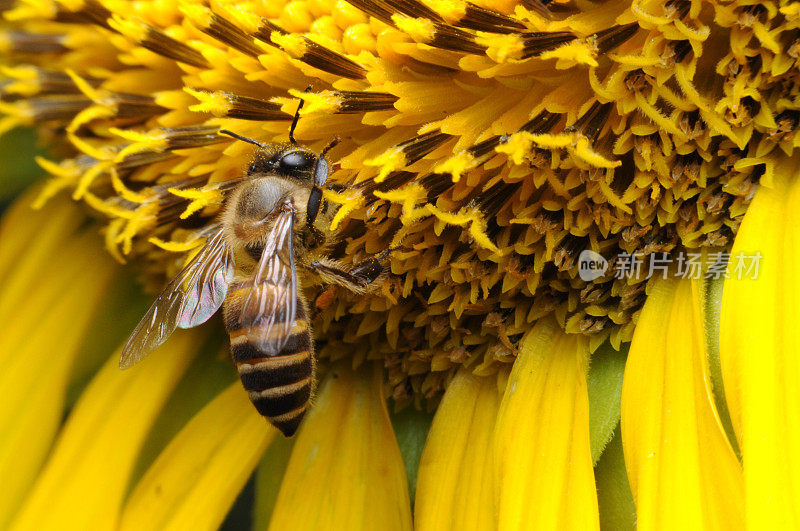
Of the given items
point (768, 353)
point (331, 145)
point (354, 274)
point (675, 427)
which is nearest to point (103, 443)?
point (354, 274)

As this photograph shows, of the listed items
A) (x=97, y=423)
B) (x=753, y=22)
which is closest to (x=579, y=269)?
(x=753, y=22)

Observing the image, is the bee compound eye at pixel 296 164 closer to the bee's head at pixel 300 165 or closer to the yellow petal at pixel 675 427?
the bee's head at pixel 300 165

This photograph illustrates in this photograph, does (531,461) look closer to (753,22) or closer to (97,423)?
(753,22)

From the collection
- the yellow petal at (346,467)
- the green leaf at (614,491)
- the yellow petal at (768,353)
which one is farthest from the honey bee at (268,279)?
the yellow petal at (768,353)

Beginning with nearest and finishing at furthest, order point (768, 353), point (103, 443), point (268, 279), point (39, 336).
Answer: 1. point (768, 353)
2. point (268, 279)
3. point (103, 443)
4. point (39, 336)

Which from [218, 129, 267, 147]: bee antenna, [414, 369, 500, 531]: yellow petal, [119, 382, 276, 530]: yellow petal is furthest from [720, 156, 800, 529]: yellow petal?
[119, 382, 276, 530]: yellow petal

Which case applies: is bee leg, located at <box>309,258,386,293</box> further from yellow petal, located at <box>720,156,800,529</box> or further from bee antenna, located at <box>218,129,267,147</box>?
yellow petal, located at <box>720,156,800,529</box>

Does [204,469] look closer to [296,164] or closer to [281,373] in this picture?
[281,373]
